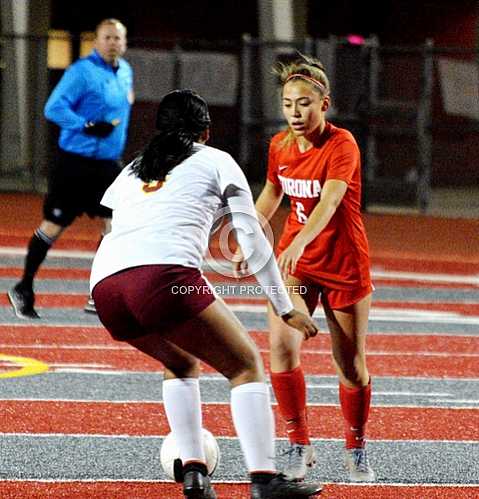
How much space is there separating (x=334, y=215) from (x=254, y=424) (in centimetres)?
134

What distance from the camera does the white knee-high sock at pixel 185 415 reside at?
18.4ft

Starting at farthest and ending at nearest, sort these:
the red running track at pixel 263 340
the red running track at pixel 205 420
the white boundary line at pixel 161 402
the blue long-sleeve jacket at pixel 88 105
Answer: the blue long-sleeve jacket at pixel 88 105
the red running track at pixel 263 340
the white boundary line at pixel 161 402
the red running track at pixel 205 420

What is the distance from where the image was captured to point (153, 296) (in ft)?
17.6

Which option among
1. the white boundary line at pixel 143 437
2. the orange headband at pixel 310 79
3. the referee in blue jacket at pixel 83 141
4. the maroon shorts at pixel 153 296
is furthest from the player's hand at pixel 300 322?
the referee in blue jacket at pixel 83 141

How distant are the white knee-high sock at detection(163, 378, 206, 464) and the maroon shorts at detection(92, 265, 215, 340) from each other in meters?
0.29

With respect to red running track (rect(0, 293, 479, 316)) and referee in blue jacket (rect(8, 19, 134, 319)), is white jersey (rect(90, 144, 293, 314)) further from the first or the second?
red running track (rect(0, 293, 479, 316))

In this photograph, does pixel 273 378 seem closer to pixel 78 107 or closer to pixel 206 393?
pixel 206 393

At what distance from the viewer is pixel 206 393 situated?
28.4ft

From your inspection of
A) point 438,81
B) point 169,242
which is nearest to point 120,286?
point 169,242

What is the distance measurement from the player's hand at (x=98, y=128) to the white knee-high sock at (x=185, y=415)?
5977mm

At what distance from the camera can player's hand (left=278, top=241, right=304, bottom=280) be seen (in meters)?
6.03

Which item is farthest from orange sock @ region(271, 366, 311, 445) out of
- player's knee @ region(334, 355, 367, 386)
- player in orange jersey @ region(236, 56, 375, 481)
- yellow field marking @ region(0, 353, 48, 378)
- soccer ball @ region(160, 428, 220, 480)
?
yellow field marking @ region(0, 353, 48, 378)

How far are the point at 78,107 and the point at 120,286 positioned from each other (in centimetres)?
625

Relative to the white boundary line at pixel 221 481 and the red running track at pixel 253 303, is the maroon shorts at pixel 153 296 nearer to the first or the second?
the white boundary line at pixel 221 481
